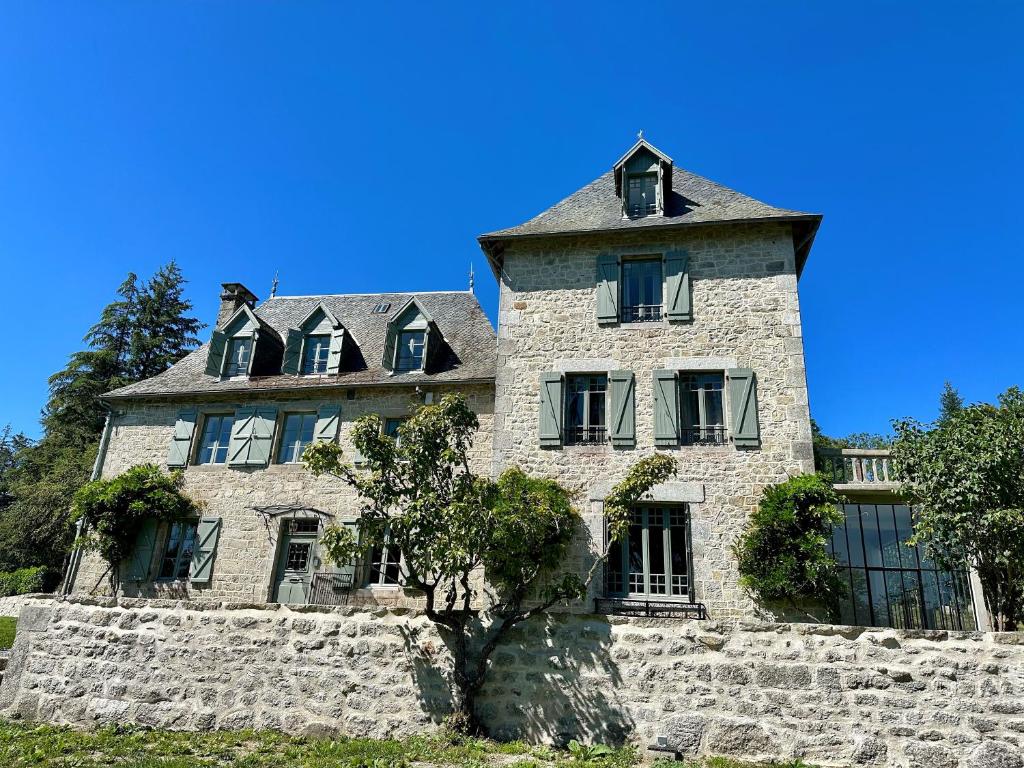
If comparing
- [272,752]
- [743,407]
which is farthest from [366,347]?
[272,752]

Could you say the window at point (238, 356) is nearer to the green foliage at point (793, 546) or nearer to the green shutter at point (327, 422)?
the green shutter at point (327, 422)

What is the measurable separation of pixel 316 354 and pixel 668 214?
851 cm

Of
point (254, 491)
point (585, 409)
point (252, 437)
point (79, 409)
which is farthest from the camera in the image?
point (79, 409)

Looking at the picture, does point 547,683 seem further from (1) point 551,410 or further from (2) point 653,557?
(1) point 551,410

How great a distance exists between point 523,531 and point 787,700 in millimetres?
3382

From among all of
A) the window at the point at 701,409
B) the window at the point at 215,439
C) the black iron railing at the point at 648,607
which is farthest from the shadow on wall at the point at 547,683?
the window at the point at 215,439

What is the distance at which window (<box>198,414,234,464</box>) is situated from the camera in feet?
45.6

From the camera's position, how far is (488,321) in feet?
49.9

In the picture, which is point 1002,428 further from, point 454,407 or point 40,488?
point 40,488

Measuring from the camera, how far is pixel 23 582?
21.1m

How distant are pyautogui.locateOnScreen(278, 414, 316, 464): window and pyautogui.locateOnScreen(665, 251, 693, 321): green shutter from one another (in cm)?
804

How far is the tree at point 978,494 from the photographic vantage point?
787cm

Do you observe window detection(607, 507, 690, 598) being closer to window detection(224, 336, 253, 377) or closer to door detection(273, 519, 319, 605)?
door detection(273, 519, 319, 605)

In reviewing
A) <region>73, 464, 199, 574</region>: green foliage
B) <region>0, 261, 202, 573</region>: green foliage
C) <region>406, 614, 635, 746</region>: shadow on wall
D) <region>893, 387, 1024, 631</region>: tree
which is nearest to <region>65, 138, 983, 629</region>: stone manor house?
<region>73, 464, 199, 574</region>: green foliage
